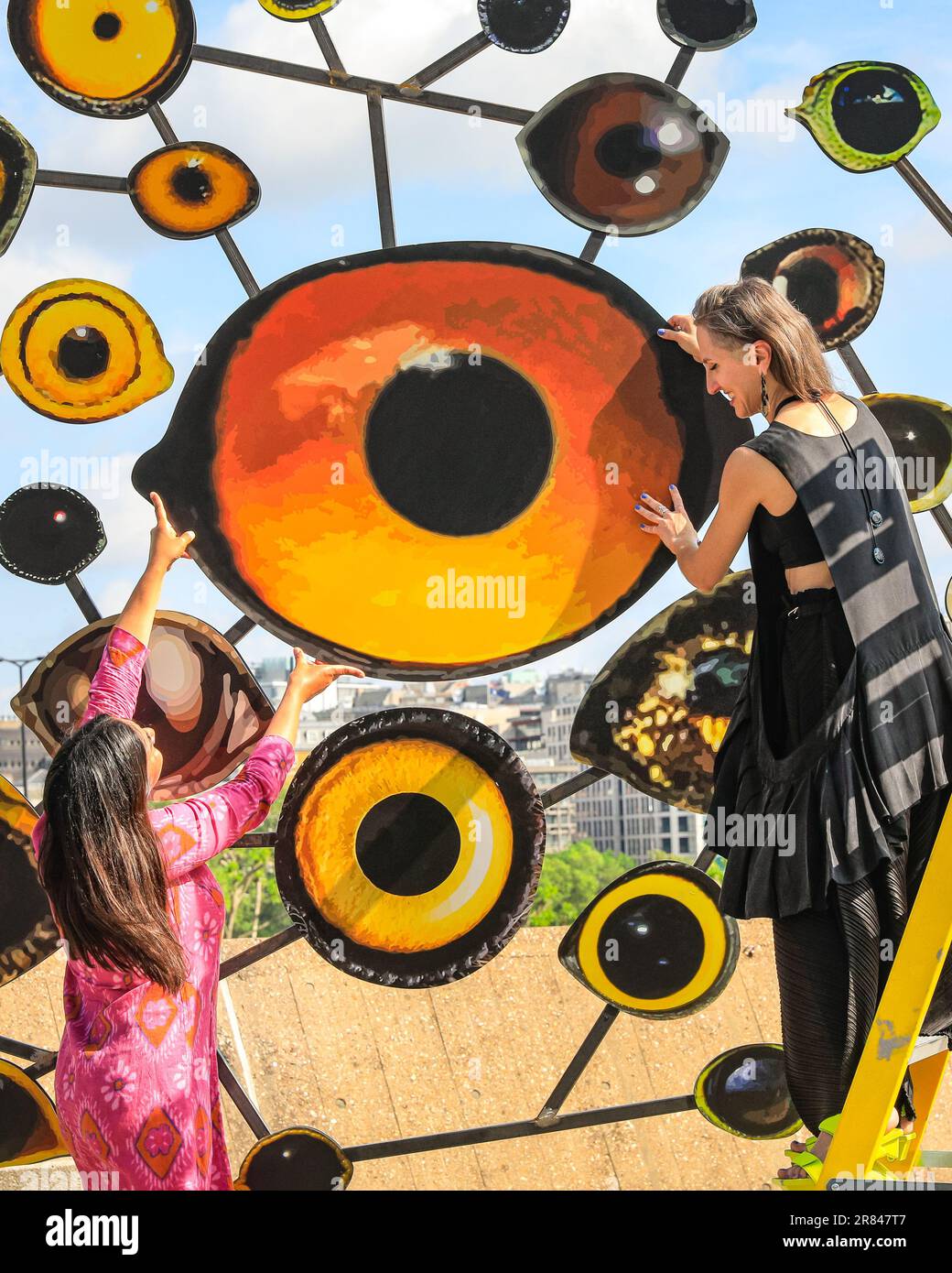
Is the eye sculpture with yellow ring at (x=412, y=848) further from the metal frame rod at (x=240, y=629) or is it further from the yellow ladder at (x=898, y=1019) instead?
the yellow ladder at (x=898, y=1019)

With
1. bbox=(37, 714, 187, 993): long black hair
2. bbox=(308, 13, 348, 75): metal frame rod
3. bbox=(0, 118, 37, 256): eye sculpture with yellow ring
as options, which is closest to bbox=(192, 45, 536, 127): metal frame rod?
bbox=(308, 13, 348, 75): metal frame rod

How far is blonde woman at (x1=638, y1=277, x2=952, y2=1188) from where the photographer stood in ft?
7.12

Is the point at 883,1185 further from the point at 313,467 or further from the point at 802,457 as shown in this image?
the point at 313,467

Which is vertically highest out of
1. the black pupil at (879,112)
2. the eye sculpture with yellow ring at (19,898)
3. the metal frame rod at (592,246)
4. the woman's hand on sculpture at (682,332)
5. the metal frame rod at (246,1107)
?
the black pupil at (879,112)

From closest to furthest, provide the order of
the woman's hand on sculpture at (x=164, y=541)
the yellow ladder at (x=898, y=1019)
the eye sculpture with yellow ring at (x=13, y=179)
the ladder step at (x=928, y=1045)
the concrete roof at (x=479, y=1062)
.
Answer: the yellow ladder at (x=898, y=1019), the ladder step at (x=928, y=1045), the woman's hand on sculpture at (x=164, y=541), the eye sculpture with yellow ring at (x=13, y=179), the concrete roof at (x=479, y=1062)

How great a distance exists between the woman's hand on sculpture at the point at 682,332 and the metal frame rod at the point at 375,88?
0.56 metres

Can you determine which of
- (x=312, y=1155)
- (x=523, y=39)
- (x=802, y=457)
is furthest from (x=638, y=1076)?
(x=523, y=39)

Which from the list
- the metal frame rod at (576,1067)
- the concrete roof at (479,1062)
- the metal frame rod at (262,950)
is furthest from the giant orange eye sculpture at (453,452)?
the concrete roof at (479,1062)

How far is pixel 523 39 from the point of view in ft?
9.83

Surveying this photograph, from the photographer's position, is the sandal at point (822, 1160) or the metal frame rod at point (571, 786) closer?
the sandal at point (822, 1160)

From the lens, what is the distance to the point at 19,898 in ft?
9.82

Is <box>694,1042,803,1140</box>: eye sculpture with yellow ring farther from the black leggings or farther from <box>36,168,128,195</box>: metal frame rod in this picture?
<box>36,168,128,195</box>: metal frame rod

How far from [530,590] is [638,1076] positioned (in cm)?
232

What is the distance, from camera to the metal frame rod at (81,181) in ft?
9.73
